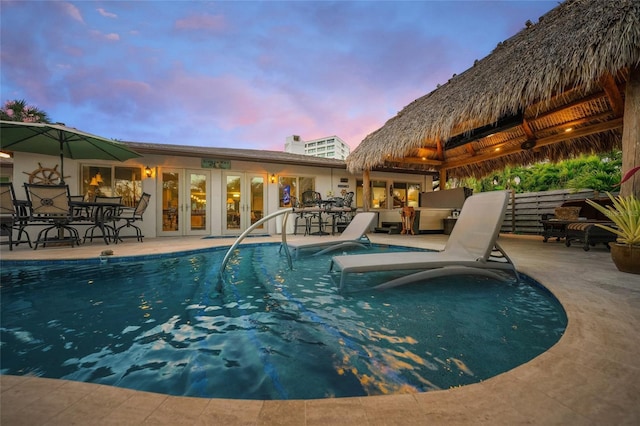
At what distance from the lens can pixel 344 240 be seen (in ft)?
17.9

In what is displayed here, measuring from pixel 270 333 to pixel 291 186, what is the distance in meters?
9.86

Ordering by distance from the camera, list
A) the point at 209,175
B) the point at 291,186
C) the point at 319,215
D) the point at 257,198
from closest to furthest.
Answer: the point at 319,215 → the point at 209,175 → the point at 257,198 → the point at 291,186

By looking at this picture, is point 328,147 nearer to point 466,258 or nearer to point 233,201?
point 233,201

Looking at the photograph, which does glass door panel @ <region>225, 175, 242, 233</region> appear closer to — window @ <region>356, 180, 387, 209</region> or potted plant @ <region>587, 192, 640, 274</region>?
window @ <region>356, 180, 387, 209</region>

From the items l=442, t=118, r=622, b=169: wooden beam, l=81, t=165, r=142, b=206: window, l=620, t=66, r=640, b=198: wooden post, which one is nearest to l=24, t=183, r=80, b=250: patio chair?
l=81, t=165, r=142, b=206: window

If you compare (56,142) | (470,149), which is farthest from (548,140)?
(56,142)

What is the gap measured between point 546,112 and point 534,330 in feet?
25.2

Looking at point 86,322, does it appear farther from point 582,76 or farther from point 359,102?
point 359,102

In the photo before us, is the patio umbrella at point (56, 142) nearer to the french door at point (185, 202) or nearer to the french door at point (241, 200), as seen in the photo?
the french door at point (185, 202)

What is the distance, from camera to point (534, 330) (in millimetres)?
→ 1905

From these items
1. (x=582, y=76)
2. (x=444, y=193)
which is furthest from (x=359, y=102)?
(x=582, y=76)

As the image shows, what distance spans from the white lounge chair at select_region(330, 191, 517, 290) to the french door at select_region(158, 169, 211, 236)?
8.51 m

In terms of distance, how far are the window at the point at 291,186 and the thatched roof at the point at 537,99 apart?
2092 mm

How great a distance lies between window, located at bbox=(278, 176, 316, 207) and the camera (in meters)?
11.4
